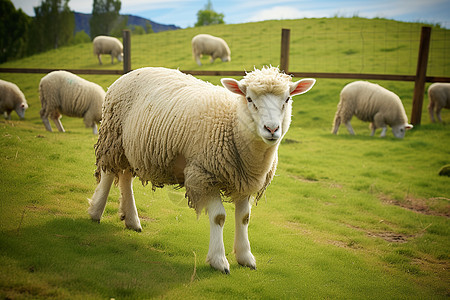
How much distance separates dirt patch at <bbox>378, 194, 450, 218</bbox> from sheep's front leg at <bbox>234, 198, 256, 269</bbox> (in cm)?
382

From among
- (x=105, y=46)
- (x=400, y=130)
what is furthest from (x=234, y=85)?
(x=105, y=46)

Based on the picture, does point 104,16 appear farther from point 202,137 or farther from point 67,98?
point 202,137

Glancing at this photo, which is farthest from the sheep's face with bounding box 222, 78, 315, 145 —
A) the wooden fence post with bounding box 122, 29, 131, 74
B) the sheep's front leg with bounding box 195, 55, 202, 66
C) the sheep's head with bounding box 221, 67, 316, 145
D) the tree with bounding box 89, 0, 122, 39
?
the tree with bounding box 89, 0, 122, 39

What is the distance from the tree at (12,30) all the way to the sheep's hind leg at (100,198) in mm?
29222

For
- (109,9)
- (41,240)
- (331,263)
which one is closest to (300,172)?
(331,263)

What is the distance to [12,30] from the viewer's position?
32625 millimetres

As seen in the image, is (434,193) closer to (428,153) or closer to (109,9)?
(428,153)

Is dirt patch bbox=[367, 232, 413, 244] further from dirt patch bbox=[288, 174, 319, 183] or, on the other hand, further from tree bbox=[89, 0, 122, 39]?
tree bbox=[89, 0, 122, 39]

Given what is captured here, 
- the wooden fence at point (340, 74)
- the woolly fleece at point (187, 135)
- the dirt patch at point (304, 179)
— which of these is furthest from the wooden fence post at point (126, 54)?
the woolly fleece at point (187, 135)

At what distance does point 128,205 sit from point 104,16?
54620 mm

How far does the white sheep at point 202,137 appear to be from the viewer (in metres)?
3.15

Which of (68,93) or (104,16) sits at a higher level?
(104,16)

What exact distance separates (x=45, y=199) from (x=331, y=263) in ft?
10.3

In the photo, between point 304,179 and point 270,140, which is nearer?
point 270,140
